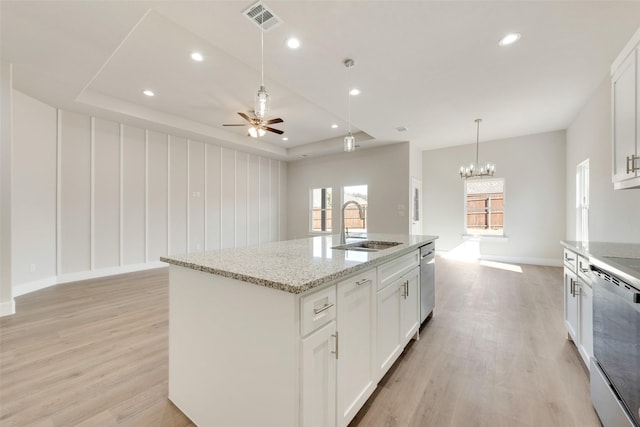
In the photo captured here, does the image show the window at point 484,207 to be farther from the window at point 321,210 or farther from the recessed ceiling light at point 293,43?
the recessed ceiling light at point 293,43

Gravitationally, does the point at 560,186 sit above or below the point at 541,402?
above

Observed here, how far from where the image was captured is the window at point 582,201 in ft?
14.7

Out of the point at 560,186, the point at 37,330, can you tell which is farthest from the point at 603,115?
the point at 37,330

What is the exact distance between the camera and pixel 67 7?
2.17 meters

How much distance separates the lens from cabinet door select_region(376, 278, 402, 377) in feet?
5.62

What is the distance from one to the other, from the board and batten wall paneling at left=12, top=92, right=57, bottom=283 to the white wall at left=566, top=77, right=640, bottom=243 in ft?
25.1

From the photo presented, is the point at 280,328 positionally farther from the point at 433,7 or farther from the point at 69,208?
the point at 69,208

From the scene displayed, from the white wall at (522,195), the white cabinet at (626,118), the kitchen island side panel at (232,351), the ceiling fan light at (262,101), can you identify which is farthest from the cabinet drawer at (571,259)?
the white wall at (522,195)

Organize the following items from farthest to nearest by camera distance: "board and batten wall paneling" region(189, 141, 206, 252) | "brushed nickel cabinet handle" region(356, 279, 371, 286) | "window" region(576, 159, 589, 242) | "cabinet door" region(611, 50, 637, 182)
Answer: "board and batten wall paneling" region(189, 141, 206, 252)
"window" region(576, 159, 589, 242)
"cabinet door" region(611, 50, 637, 182)
"brushed nickel cabinet handle" region(356, 279, 371, 286)

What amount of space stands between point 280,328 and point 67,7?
10.2 feet

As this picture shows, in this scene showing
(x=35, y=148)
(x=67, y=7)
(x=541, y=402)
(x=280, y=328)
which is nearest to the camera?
(x=280, y=328)

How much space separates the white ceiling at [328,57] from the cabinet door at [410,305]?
7.59 feet

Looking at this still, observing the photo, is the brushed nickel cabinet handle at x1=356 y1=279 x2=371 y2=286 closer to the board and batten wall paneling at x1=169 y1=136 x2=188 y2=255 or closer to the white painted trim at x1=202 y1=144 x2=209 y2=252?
the board and batten wall paneling at x1=169 y1=136 x2=188 y2=255

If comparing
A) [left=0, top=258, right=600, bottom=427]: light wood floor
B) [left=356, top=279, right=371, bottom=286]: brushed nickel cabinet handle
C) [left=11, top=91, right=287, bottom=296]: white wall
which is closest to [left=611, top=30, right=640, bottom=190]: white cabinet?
[left=0, top=258, right=600, bottom=427]: light wood floor
